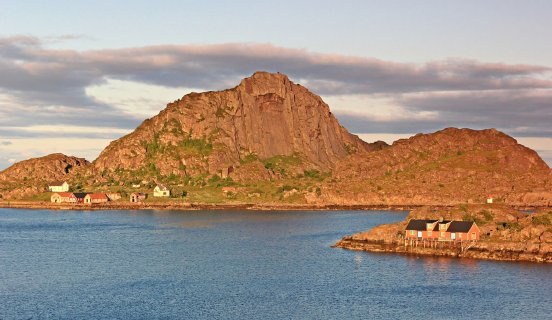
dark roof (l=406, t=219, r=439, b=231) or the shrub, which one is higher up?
the shrub

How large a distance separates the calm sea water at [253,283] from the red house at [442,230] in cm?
886

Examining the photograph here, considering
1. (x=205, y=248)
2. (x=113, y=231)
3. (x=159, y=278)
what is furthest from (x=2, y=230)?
(x=159, y=278)

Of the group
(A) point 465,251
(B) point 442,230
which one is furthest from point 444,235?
(A) point 465,251

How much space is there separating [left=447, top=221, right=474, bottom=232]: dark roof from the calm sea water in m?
9.20

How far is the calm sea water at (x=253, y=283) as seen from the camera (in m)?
87.2

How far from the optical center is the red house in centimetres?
13062

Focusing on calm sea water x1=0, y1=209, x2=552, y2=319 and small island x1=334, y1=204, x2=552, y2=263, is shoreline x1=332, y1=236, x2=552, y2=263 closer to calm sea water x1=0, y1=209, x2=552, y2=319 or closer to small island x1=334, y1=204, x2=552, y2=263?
small island x1=334, y1=204, x2=552, y2=263

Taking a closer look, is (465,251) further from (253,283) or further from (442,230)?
(253,283)

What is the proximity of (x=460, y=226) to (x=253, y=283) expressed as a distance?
150ft

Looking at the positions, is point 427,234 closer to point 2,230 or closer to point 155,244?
point 155,244

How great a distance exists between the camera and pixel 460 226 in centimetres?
13162

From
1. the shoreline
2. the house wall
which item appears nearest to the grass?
the shoreline

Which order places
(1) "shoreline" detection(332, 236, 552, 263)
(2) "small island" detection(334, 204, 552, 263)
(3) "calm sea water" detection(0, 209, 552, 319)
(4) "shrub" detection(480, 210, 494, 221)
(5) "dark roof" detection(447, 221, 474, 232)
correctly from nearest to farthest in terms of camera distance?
(3) "calm sea water" detection(0, 209, 552, 319) → (1) "shoreline" detection(332, 236, 552, 263) → (2) "small island" detection(334, 204, 552, 263) → (5) "dark roof" detection(447, 221, 474, 232) → (4) "shrub" detection(480, 210, 494, 221)

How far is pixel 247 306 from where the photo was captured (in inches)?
3546
